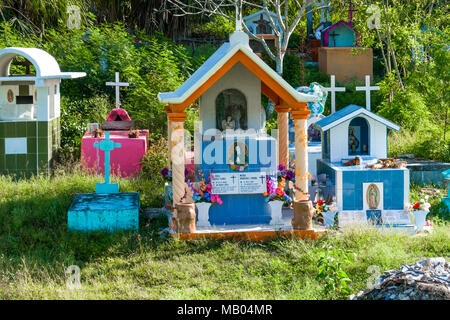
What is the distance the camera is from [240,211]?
31.4 ft

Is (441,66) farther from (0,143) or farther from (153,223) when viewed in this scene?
(0,143)

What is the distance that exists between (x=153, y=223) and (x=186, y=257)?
5.60 feet

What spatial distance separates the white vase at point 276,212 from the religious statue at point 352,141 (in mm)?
2190

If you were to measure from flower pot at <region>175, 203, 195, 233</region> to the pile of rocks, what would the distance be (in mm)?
2862

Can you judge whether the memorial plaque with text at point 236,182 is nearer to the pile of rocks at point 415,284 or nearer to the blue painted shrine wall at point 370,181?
→ the blue painted shrine wall at point 370,181

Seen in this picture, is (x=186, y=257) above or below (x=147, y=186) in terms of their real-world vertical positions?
below

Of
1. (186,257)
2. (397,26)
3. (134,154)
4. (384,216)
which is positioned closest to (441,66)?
(397,26)

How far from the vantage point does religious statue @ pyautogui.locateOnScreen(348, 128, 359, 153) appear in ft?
36.0

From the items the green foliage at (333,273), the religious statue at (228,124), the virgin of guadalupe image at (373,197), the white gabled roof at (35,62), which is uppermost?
the white gabled roof at (35,62)

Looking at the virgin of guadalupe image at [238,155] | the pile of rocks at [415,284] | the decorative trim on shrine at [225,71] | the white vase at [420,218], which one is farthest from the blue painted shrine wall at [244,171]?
the pile of rocks at [415,284]

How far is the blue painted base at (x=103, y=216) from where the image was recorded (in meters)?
9.06

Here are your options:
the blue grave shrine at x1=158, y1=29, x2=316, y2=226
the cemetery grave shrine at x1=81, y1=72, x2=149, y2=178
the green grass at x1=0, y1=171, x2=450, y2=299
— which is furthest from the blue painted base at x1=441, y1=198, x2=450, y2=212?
the cemetery grave shrine at x1=81, y1=72, x2=149, y2=178

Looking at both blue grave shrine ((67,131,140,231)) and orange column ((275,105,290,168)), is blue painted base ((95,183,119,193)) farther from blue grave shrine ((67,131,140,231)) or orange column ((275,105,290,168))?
orange column ((275,105,290,168))

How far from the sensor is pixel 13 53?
12766 millimetres
